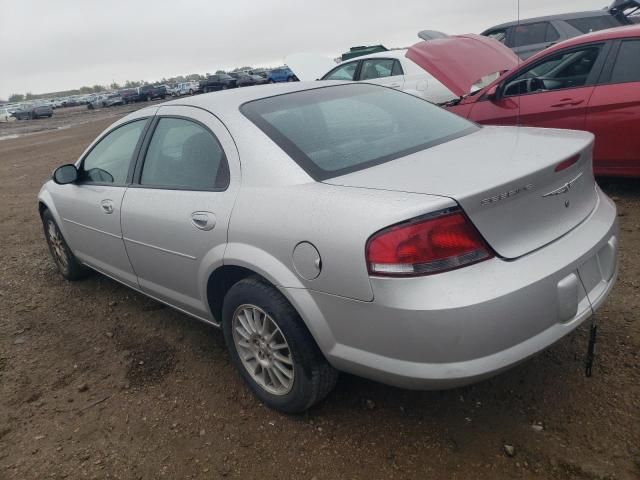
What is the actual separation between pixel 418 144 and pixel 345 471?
1.56m

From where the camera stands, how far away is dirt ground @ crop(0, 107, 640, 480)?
7.23 ft

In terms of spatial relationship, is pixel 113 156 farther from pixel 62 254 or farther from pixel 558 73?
pixel 558 73

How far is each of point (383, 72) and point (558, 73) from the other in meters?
4.09

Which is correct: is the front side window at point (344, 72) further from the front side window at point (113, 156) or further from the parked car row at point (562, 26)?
the front side window at point (113, 156)

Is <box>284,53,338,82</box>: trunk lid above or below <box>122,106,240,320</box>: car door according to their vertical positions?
above

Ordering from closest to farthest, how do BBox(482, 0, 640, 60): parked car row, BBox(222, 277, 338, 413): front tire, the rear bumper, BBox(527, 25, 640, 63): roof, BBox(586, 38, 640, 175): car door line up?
the rear bumper < BBox(222, 277, 338, 413): front tire < BBox(586, 38, 640, 175): car door < BBox(527, 25, 640, 63): roof < BBox(482, 0, 640, 60): parked car row

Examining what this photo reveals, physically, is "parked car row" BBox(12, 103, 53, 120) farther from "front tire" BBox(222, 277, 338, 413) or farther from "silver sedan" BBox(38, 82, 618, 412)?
"front tire" BBox(222, 277, 338, 413)

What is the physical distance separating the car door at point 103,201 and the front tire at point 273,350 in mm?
1121

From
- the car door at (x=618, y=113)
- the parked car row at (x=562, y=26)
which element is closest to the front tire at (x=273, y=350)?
the car door at (x=618, y=113)

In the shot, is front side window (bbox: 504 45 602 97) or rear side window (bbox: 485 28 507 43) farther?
rear side window (bbox: 485 28 507 43)

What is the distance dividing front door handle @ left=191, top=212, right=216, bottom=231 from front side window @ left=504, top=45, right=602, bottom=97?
3536mm

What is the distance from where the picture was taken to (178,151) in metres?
3.06

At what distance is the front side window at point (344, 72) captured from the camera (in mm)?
9422

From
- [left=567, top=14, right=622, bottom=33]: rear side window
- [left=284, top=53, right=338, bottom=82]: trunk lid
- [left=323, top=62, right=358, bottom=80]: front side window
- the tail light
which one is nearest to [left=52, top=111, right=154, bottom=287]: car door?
the tail light
